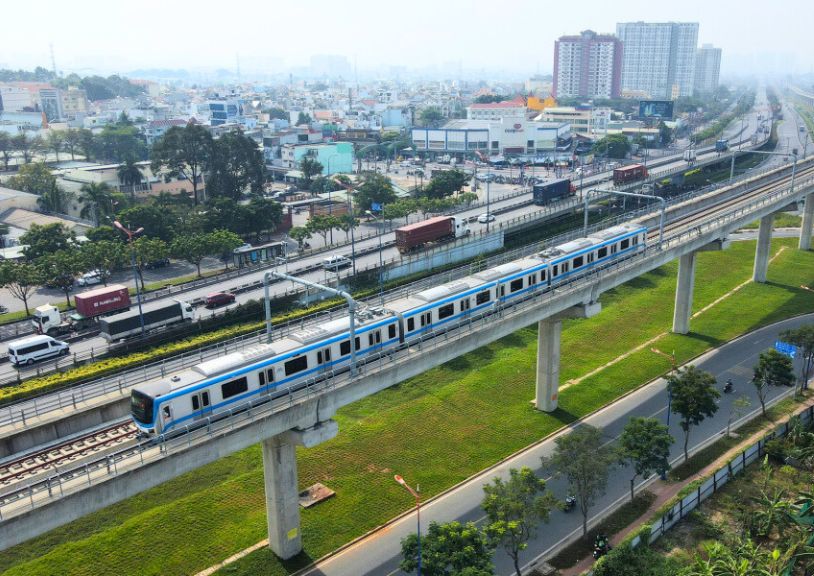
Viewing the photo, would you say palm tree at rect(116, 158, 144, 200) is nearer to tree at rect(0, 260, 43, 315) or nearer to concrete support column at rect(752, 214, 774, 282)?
tree at rect(0, 260, 43, 315)

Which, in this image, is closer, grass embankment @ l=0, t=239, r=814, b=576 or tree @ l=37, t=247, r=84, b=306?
grass embankment @ l=0, t=239, r=814, b=576

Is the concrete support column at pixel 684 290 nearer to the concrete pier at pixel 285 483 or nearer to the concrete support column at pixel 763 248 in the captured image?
the concrete support column at pixel 763 248

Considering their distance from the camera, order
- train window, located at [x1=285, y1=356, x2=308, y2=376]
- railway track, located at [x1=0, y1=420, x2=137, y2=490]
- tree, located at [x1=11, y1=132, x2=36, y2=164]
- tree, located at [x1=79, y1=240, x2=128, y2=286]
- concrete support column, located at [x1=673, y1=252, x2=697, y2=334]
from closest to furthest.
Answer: railway track, located at [x1=0, y1=420, x2=137, y2=490]
train window, located at [x1=285, y1=356, x2=308, y2=376]
concrete support column, located at [x1=673, y1=252, x2=697, y2=334]
tree, located at [x1=79, y1=240, x2=128, y2=286]
tree, located at [x1=11, y1=132, x2=36, y2=164]

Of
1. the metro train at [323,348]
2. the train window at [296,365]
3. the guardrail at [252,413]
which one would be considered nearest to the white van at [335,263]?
the metro train at [323,348]

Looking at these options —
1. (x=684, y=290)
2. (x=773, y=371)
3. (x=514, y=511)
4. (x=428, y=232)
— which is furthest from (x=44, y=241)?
(x=773, y=371)

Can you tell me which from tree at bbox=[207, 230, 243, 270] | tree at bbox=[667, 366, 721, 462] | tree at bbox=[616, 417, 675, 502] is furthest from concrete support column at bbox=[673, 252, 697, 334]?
tree at bbox=[207, 230, 243, 270]

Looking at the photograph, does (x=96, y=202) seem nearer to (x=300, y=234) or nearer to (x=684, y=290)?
(x=300, y=234)
